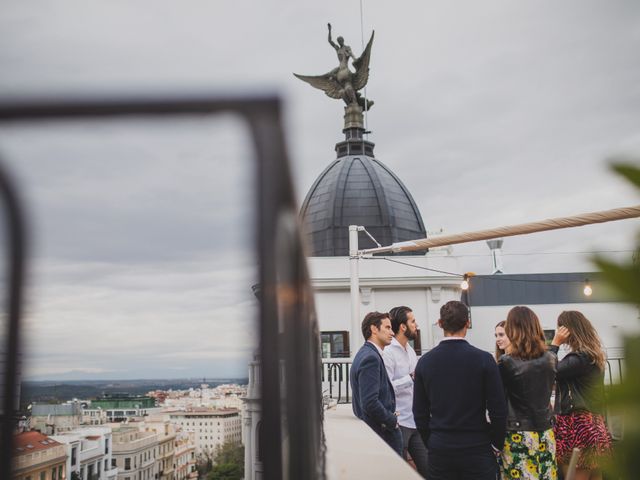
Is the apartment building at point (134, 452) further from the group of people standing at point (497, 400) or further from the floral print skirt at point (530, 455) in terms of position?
the floral print skirt at point (530, 455)

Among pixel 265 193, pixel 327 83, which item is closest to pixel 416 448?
pixel 265 193

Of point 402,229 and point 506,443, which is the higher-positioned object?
point 402,229

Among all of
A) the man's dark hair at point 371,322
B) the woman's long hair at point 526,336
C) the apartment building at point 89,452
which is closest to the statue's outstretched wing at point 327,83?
the man's dark hair at point 371,322

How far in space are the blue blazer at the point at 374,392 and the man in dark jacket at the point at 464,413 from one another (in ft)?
1.84

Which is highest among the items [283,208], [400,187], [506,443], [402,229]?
[400,187]

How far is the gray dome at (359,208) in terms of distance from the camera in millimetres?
28188

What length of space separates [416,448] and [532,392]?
4.68ft

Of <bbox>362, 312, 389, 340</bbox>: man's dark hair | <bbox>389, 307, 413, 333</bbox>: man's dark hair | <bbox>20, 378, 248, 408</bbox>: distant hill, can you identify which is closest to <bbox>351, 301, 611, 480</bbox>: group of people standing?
<bbox>362, 312, 389, 340</bbox>: man's dark hair

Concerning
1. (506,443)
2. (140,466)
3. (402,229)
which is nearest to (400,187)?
(402,229)

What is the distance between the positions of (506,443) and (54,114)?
3955mm

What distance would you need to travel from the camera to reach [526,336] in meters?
3.87

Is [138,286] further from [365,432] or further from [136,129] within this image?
[365,432]

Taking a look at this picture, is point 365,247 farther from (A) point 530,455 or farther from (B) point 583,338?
(A) point 530,455

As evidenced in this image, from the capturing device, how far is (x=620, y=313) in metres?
0.40
